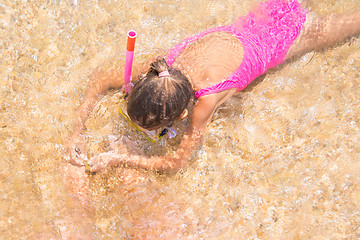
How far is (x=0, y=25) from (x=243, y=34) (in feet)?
6.56

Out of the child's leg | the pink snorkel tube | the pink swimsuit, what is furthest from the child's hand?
the child's leg

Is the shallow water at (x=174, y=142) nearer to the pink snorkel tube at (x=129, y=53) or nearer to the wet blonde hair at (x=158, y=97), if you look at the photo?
the pink snorkel tube at (x=129, y=53)

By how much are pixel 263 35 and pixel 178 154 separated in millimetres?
1087

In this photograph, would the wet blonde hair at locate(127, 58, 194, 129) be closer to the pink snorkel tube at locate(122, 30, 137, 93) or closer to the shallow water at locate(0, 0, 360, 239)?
the pink snorkel tube at locate(122, 30, 137, 93)

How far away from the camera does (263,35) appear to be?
7.00 feet

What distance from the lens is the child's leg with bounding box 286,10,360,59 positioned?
7.71 ft

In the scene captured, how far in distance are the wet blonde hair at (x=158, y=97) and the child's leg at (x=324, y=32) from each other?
137 cm

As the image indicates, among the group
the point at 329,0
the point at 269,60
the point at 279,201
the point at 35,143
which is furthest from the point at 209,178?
the point at 329,0

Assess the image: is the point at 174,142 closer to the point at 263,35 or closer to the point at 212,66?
the point at 212,66

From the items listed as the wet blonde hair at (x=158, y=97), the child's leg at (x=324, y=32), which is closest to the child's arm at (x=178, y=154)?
the wet blonde hair at (x=158, y=97)

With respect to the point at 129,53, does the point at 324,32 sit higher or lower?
lower

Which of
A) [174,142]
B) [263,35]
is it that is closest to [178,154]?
[174,142]

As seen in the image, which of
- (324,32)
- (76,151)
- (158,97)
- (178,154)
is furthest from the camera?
(324,32)

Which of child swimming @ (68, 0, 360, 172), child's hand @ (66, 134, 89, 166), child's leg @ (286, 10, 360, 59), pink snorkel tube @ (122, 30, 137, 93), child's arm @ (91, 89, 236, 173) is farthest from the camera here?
child's leg @ (286, 10, 360, 59)
